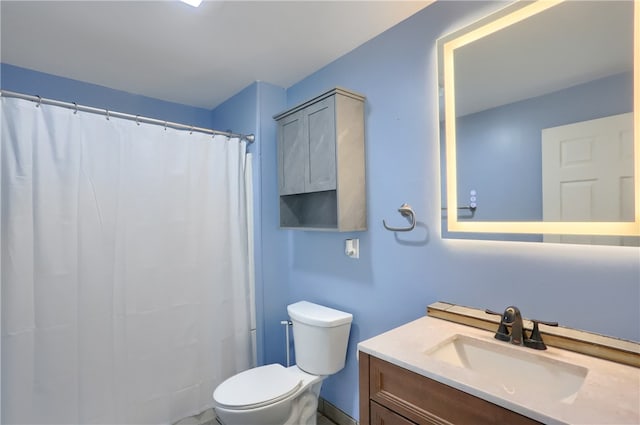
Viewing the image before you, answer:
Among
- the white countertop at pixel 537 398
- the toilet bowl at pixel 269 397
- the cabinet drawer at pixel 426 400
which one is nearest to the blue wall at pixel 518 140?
the white countertop at pixel 537 398

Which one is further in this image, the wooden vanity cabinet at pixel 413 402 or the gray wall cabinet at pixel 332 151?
the gray wall cabinet at pixel 332 151

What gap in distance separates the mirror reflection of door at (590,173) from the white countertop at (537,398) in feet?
1.30

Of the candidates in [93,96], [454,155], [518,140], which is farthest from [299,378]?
[93,96]

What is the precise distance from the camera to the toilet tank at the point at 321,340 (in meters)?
1.71

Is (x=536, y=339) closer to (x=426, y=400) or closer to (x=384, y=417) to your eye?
(x=426, y=400)

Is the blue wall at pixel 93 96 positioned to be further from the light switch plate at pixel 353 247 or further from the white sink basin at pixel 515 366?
the white sink basin at pixel 515 366

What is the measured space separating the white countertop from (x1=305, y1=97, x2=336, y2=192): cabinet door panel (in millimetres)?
876

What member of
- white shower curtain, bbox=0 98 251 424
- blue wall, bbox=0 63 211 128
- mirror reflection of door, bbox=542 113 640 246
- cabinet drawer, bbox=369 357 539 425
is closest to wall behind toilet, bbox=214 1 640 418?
mirror reflection of door, bbox=542 113 640 246

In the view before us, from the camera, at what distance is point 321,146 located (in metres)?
1.73

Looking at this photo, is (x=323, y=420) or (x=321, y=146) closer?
(x=321, y=146)

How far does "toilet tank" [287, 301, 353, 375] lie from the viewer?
67.3 inches

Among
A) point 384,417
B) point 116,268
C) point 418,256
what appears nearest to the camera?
point 384,417

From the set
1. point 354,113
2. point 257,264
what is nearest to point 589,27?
point 354,113

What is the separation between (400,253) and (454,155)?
549 millimetres
